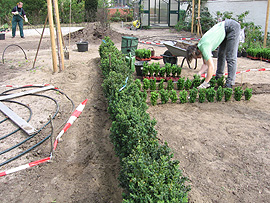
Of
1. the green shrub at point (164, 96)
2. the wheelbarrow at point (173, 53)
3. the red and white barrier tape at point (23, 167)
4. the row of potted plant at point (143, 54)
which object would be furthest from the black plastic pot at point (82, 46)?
the red and white barrier tape at point (23, 167)

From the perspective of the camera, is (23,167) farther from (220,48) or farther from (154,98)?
(220,48)

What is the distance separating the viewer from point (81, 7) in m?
22.7

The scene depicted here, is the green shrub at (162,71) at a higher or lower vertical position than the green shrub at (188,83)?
higher

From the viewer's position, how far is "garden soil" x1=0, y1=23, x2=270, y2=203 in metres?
3.00

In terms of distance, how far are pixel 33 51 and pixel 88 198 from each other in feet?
33.1

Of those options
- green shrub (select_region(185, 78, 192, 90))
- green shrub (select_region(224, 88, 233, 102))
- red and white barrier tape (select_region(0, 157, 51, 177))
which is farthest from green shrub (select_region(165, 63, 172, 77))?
red and white barrier tape (select_region(0, 157, 51, 177))

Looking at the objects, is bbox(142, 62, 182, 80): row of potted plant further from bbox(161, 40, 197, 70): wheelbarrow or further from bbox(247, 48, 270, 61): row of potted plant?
bbox(247, 48, 270, 61): row of potted plant

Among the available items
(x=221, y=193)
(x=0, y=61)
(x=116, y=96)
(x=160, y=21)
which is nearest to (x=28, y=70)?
(x=0, y=61)

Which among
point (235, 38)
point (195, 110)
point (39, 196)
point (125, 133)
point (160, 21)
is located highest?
point (160, 21)

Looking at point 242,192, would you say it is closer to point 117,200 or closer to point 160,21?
point 117,200

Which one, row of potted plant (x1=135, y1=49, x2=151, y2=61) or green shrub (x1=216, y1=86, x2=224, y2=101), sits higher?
row of potted plant (x1=135, y1=49, x2=151, y2=61)

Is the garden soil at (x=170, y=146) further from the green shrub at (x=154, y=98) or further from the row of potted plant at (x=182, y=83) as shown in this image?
the row of potted plant at (x=182, y=83)

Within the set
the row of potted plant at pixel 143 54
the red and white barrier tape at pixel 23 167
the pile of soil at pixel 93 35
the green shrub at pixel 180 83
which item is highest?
the pile of soil at pixel 93 35

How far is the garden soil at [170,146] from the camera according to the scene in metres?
3.00
